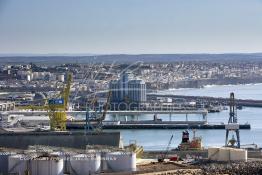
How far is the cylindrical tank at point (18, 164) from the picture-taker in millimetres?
10344

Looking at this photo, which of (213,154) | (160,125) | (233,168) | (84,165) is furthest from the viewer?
(160,125)

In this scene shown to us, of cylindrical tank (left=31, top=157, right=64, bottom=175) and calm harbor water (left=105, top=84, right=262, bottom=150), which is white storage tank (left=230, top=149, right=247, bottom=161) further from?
calm harbor water (left=105, top=84, right=262, bottom=150)

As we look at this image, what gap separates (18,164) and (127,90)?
1913 centimetres

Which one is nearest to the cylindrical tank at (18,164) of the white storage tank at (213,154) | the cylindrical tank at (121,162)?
the cylindrical tank at (121,162)

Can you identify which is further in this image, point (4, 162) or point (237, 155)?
point (237, 155)

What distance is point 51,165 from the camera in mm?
10305

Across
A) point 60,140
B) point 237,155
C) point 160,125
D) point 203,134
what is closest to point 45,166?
point 60,140

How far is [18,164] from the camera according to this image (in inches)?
409

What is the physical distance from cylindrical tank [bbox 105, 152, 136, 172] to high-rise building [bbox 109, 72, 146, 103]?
58.6ft

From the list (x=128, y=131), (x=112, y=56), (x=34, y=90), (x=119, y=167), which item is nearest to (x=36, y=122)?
(x=128, y=131)

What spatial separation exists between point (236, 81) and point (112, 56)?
81.1 feet

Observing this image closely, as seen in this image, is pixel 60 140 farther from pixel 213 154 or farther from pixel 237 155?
pixel 237 155

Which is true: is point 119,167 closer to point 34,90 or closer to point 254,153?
point 254,153

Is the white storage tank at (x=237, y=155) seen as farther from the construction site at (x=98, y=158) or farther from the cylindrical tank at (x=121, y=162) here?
the cylindrical tank at (x=121, y=162)
